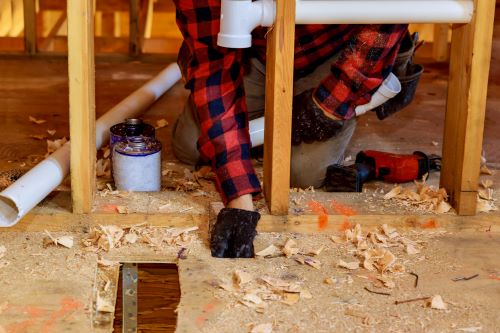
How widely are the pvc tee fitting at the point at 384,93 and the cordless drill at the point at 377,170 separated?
17cm

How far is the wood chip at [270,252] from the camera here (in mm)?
2047

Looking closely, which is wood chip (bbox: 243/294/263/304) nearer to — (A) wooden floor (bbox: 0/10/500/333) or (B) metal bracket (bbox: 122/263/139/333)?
(A) wooden floor (bbox: 0/10/500/333)

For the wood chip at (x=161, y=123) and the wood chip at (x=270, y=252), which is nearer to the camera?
the wood chip at (x=270, y=252)

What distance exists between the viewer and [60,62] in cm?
392

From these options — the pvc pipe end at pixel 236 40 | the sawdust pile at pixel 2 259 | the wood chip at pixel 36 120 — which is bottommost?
the wood chip at pixel 36 120

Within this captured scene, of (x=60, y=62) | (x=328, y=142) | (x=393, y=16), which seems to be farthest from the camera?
(x=60, y=62)

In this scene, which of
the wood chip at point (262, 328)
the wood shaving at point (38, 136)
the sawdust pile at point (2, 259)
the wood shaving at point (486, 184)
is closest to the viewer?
the wood chip at point (262, 328)

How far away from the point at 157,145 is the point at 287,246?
483 mm

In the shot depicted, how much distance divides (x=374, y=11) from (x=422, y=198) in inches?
20.4

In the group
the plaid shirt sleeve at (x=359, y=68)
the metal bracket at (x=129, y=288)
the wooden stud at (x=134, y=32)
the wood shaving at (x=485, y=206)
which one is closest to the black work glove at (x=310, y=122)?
the plaid shirt sleeve at (x=359, y=68)

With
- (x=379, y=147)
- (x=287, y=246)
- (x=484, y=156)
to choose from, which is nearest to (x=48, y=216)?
(x=287, y=246)

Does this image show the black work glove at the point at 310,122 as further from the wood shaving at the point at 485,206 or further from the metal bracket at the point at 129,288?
the metal bracket at the point at 129,288

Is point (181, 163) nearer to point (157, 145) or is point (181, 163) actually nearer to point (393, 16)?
point (157, 145)

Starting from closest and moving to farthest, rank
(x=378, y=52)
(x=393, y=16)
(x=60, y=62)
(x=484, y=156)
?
(x=393, y=16) < (x=378, y=52) < (x=484, y=156) < (x=60, y=62)
